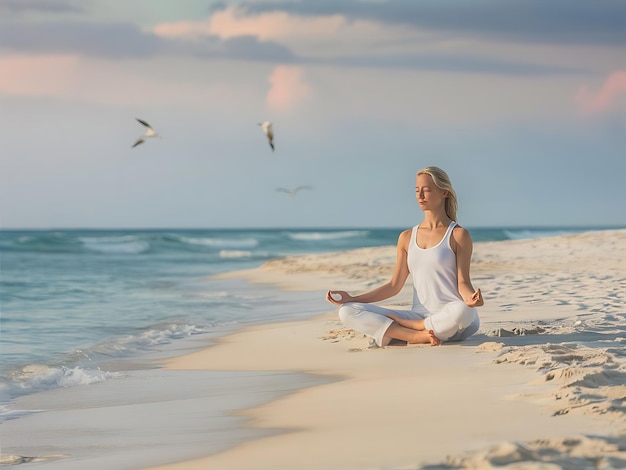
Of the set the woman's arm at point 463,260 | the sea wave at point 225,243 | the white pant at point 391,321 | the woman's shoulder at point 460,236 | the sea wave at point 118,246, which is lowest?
the sea wave at point 225,243

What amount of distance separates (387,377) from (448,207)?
138cm

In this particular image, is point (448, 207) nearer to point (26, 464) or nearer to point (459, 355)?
point (459, 355)

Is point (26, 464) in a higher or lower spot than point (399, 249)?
lower

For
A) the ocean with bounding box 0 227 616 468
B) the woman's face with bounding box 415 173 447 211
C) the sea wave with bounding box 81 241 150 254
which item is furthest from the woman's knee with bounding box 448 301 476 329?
the sea wave with bounding box 81 241 150 254

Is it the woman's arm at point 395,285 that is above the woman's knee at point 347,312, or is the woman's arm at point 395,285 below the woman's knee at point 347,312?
above

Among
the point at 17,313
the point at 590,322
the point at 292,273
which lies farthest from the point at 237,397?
the point at 292,273

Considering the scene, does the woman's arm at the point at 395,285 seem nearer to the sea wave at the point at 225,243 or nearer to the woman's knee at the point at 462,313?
the woman's knee at the point at 462,313

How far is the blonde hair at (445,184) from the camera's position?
19.8 ft

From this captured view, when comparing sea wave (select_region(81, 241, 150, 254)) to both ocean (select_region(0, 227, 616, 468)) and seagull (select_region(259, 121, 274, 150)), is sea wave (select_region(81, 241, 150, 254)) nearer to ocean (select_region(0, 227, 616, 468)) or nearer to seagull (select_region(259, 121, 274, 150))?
ocean (select_region(0, 227, 616, 468))

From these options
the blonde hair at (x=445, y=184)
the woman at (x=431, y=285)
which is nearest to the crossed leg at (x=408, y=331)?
the woman at (x=431, y=285)

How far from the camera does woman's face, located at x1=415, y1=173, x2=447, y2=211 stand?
19.8 ft

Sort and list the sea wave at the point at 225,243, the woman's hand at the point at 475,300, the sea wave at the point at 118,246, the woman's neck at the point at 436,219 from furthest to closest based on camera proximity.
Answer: the sea wave at the point at 225,243 < the sea wave at the point at 118,246 < the woman's neck at the point at 436,219 < the woman's hand at the point at 475,300

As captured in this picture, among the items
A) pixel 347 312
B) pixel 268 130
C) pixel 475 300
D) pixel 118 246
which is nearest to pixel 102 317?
pixel 268 130

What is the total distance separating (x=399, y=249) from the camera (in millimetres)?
6336
